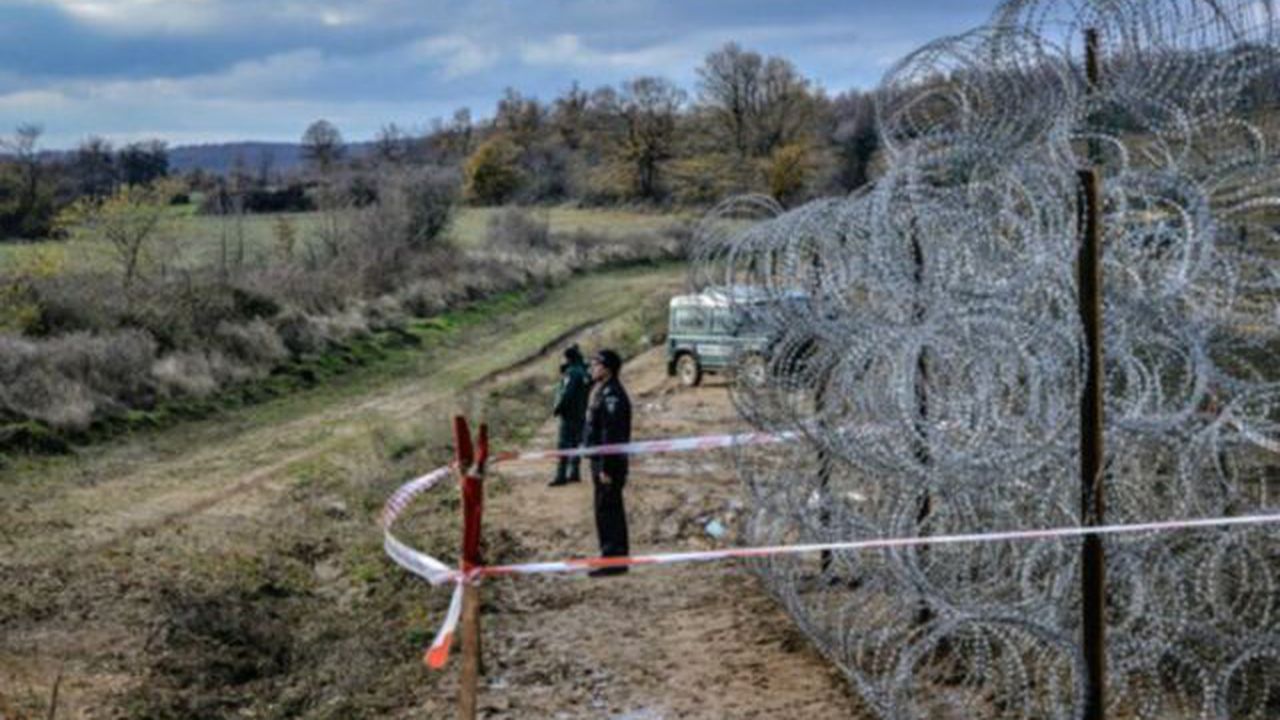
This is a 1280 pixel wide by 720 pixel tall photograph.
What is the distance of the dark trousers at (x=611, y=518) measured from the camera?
10398mm

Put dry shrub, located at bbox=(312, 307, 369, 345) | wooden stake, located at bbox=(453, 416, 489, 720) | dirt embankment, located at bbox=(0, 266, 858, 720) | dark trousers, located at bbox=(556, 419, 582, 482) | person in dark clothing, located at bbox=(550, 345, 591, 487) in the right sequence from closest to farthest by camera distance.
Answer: wooden stake, located at bbox=(453, 416, 489, 720) < dirt embankment, located at bbox=(0, 266, 858, 720) < person in dark clothing, located at bbox=(550, 345, 591, 487) < dark trousers, located at bbox=(556, 419, 582, 482) < dry shrub, located at bbox=(312, 307, 369, 345)

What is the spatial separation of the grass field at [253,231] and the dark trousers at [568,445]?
13621mm

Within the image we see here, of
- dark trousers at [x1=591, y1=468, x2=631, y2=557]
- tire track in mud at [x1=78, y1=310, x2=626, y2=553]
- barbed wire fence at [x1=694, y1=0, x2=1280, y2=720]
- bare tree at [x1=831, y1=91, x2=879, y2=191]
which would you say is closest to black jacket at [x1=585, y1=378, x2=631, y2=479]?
dark trousers at [x1=591, y1=468, x2=631, y2=557]

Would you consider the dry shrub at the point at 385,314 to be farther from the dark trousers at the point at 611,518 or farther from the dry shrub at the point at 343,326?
the dark trousers at the point at 611,518

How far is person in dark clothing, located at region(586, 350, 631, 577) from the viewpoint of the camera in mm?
10367

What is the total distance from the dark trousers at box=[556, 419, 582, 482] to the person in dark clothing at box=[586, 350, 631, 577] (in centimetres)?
291

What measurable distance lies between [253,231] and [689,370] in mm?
25824

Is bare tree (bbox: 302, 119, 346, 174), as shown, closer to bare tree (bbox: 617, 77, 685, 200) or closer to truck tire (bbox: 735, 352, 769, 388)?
bare tree (bbox: 617, 77, 685, 200)

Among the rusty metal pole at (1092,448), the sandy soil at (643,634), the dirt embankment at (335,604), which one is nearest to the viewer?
the rusty metal pole at (1092,448)

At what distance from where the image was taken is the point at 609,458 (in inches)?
404

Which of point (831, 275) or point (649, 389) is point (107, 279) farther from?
point (831, 275)

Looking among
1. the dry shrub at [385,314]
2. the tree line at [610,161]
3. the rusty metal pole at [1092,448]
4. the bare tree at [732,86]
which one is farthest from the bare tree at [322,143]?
the rusty metal pole at [1092,448]

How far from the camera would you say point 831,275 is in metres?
8.42

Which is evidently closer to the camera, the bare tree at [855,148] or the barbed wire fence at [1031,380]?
the barbed wire fence at [1031,380]
